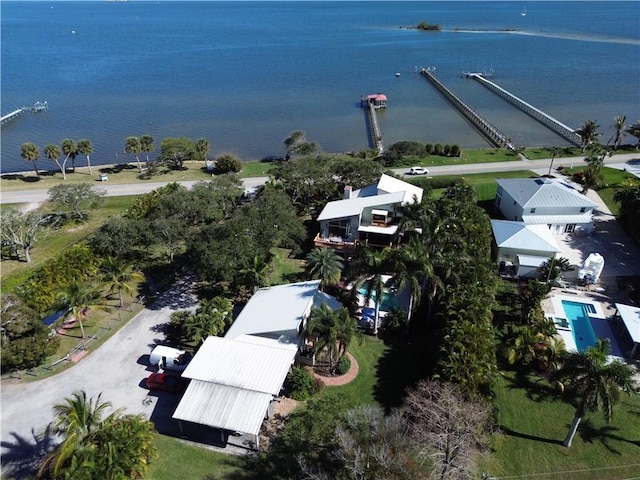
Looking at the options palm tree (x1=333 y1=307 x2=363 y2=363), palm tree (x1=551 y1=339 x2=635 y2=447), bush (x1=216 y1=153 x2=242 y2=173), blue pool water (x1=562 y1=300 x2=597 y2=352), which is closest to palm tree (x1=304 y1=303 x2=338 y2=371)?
palm tree (x1=333 y1=307 x2=363 y2=363)

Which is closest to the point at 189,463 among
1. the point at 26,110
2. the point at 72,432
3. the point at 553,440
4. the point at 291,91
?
the point at 72,432

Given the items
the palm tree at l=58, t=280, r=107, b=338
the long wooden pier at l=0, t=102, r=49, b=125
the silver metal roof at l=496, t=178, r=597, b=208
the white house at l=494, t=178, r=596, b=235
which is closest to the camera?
the palm tree at l=58, t=280, r=107, b=338

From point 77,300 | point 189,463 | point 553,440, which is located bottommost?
point 553,440

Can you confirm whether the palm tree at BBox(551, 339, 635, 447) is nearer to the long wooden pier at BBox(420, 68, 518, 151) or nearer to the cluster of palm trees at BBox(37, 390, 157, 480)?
the cluster of palm trees at BBox(37, 390, 157, 480)

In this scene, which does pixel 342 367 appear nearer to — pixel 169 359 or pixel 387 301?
pixel 387 301

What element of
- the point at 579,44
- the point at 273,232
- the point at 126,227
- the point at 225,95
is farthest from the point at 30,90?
the point at 579,44

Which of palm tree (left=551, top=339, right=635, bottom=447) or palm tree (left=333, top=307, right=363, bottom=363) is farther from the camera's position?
palm tree (left=333, top=307, right=363, bottom=363)
